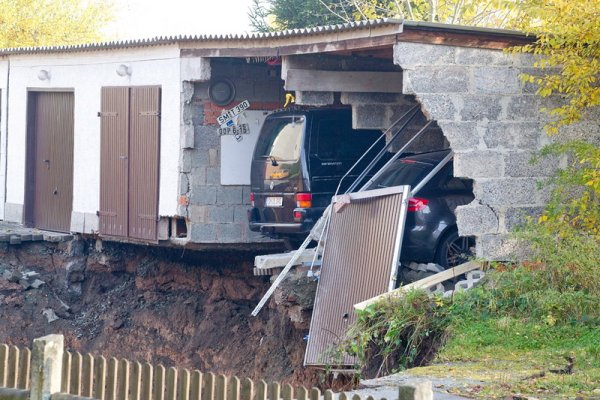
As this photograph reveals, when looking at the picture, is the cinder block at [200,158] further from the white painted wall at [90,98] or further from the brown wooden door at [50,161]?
the brown wooden door at [50,161]

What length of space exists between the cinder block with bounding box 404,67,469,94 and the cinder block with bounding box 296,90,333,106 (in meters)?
2.94

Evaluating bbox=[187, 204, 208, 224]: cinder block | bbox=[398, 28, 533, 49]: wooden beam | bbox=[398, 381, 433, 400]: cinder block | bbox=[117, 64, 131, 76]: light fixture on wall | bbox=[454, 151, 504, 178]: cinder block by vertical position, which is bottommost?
bbox=[398, 381, 433, 400]: cinder block

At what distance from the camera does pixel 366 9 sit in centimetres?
2830

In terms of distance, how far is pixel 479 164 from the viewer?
13258 mm

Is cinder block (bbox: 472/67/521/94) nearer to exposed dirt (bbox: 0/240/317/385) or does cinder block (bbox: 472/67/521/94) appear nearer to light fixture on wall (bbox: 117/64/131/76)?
exposed dirt (bbox: 0/240/317/385)

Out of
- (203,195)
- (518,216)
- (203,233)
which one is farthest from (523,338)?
(203,195)

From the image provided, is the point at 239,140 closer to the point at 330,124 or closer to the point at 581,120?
the point at 330,124

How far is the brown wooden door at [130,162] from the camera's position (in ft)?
57.8

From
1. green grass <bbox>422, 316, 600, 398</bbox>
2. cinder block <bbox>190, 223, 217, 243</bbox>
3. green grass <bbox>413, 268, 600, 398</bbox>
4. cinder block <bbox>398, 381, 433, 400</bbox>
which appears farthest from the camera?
cinder block <bbox>190, 223, 217, 243</bbox>

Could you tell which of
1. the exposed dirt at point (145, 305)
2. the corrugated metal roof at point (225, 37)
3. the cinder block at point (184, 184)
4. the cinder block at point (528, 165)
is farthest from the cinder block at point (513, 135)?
the cinder block at point (184, 184)

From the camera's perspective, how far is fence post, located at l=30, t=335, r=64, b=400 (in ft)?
22.7

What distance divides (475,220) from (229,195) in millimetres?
5434

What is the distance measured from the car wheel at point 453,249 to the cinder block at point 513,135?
131 cm

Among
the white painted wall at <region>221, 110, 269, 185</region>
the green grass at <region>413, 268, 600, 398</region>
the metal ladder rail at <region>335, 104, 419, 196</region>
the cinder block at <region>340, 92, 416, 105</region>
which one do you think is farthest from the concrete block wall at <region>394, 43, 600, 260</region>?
the white painted wall at <region>221, 110, 269, 185</region>
